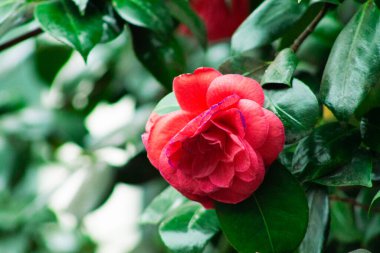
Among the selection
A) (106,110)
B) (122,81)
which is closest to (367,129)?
(122,81)

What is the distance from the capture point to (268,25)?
0.83 metres

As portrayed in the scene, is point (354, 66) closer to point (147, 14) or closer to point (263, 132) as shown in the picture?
point (263, 132)

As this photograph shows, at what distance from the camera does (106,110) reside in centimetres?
161

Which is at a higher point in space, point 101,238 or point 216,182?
point 216,182

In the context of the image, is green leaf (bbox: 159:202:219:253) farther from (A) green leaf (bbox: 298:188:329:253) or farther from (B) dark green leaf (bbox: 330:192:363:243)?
(B) dark green leaf (bbox: 330:192:363:243)

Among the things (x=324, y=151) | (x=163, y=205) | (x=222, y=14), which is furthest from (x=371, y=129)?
(x=222, y=14)

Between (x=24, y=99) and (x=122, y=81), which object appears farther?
(x=24, y=99)

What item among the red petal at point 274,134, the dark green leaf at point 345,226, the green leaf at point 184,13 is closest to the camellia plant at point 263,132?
the red petal at point 274,134

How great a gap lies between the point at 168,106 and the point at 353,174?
0.66 ft

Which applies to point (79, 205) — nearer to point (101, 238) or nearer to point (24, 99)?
point (24, 99)

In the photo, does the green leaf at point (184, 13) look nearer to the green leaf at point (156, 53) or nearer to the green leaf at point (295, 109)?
the green leaf at point (156, 53)

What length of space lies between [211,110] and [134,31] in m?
0.38

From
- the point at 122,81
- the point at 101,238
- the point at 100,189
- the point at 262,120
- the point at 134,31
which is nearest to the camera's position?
the point at 262,120

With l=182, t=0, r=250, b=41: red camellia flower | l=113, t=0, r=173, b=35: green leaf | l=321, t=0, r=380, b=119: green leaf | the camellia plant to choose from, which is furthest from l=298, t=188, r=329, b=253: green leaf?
l=182, t=0, r=250, b=41: red camellia flower
